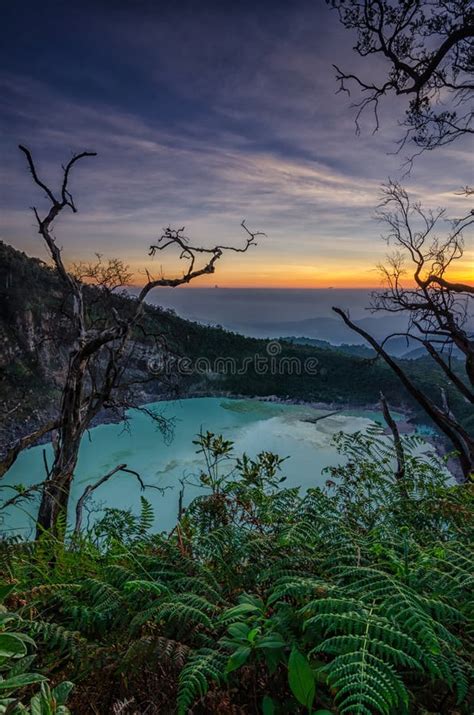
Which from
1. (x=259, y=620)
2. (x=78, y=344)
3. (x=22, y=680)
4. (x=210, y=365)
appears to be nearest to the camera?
(x=22, y=680)

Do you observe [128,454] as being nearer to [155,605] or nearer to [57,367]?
[57,367]

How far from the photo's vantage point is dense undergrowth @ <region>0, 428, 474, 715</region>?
104cm

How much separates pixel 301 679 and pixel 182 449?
2890cm

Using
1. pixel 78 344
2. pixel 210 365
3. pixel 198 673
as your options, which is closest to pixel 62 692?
pixel 198 673

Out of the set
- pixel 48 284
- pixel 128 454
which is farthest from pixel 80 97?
pixel 48 284

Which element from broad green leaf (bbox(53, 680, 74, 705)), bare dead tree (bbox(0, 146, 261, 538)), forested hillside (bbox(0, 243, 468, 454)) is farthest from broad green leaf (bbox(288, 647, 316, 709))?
forested hillside (bbox(0, 243, 468, 454))

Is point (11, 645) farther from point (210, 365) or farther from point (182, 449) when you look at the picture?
point (210, 365)

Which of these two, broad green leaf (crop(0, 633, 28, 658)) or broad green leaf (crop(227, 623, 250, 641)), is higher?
broad green leaf (crop(227, 623, 250, 641))

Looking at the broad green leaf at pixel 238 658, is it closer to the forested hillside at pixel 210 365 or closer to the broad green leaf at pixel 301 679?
the broad green leaf at pixel 301 679

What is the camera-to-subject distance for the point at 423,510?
2.42 meters

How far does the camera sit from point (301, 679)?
0.99m

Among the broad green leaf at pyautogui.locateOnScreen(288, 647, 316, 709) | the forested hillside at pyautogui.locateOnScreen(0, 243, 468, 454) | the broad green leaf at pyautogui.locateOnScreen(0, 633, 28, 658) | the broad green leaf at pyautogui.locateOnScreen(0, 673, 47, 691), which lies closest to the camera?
the broad green leaf at pyautogui.locateOnScreen(288, 647, 316, 709)

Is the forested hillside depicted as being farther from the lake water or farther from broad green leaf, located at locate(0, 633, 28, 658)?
broad green leaf, located at locate(0, 633, 28, 658)

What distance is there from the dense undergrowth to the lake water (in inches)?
524
